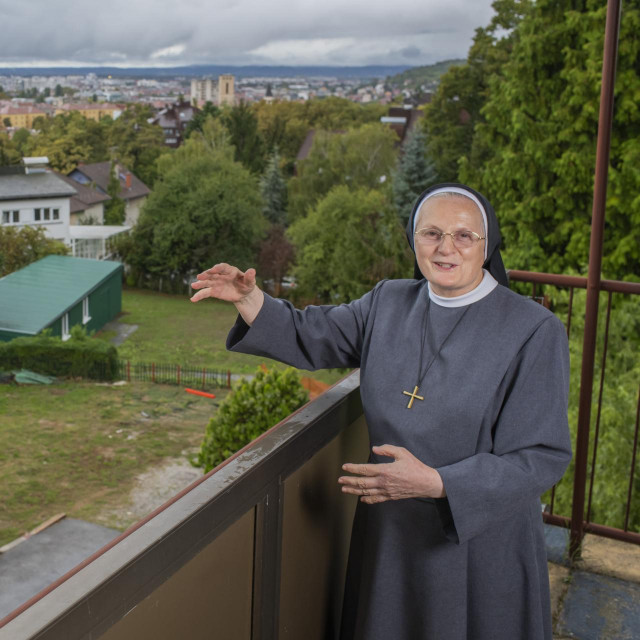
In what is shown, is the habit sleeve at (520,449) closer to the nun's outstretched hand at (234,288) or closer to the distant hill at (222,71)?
the nun's outstretched hand at (234,288)

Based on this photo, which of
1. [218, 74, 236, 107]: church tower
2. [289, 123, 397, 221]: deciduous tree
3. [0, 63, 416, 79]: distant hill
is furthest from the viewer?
[218, 74, 236, 107]: church tower

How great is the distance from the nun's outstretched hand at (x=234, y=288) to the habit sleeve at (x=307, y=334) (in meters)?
0.02

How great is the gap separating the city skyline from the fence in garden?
2569 cm

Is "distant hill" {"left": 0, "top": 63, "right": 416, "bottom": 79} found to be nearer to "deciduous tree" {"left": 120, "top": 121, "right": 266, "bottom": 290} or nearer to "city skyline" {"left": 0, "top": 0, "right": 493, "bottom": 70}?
"city skyline" {"left": 0, "top": 0, "right": 493, "bottom": 70}

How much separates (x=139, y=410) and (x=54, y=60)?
22.5 meters

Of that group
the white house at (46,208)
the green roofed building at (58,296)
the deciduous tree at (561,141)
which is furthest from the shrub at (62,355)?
the deciduous tree at (561,141)

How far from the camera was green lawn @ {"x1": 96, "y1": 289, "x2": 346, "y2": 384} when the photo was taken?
2152cm

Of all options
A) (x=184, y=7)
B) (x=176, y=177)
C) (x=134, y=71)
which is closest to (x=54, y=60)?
(x=134, y=71)

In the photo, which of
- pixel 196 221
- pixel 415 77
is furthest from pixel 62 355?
pixel 415 77

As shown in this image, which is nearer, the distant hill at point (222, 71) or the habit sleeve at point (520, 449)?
the habit sleeve at point (520, 449)

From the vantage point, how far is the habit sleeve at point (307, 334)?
1.18 m

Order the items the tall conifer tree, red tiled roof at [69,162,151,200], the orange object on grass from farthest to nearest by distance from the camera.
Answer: red tiled roof at [69,162,151,200]
the orange object on grass
the tall conifer tree

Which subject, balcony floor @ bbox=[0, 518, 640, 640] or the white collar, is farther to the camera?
balcony floor @ bbox=[0, 518, 640, 640]

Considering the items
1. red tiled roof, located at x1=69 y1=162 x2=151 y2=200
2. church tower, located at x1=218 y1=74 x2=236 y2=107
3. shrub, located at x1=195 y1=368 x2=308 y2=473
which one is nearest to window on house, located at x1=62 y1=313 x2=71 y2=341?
red tiled roof, located at x1=69 y1=162 x2=151 y2=200
